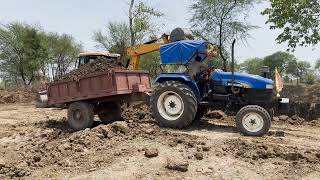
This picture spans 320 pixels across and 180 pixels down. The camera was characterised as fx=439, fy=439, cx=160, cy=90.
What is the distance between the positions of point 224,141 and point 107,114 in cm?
498

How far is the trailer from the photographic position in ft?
37.8

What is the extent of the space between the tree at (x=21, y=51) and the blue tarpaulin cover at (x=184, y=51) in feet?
96.1

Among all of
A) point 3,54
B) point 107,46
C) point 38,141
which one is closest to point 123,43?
point 107,46

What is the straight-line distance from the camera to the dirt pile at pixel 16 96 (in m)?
28.5

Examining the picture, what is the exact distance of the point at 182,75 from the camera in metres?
11.0

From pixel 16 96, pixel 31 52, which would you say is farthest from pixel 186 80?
pixel 31 52

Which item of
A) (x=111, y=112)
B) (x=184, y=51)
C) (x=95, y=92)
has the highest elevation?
(x=184, y=51)

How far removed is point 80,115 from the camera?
12.2 meters

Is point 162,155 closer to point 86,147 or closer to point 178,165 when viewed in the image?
point 178,165

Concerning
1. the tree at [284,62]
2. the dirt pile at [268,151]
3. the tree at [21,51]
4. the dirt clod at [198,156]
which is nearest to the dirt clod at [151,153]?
the dirt clod at [198,156]

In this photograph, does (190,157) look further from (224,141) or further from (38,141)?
(38,141)

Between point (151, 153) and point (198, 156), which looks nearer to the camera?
point (198, 156)

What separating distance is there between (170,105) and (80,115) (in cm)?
279

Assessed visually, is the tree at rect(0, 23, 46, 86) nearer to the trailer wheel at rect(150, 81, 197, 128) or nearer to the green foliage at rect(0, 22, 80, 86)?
the green foliage at rect(0, 22, 80, 86)
